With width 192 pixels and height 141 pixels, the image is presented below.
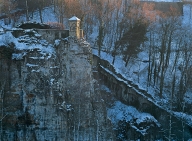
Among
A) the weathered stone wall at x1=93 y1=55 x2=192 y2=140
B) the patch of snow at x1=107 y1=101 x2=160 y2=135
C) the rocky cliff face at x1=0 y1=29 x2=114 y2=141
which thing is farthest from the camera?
the patch of snow at x1=107 y1=101 x2=160 y2=135

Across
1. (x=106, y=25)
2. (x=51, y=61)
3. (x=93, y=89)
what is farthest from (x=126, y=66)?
(x=51, y=61)

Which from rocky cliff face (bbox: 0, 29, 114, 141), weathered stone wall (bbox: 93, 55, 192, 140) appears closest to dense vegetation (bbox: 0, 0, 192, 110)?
weathered stone wall (bbox: 93, 55, 192, 140)

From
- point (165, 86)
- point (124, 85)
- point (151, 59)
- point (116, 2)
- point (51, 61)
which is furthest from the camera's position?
point (116, 2)

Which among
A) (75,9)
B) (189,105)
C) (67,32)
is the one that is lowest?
(189,105)

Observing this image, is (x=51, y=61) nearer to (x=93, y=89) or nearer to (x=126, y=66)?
(x=93, y=89)

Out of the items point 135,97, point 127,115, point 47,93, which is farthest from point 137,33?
point 47,93

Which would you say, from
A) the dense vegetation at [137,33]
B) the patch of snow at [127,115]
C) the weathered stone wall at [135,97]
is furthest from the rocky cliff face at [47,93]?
the dense vegetation at [137,33]

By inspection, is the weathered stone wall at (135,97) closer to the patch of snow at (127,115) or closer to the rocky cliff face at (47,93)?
the patch of snow at (127,115)

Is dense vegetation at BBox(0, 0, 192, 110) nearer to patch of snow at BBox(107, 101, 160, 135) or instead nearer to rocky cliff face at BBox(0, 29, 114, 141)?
patch of snow at BBox(107, 101, 160, 135)
